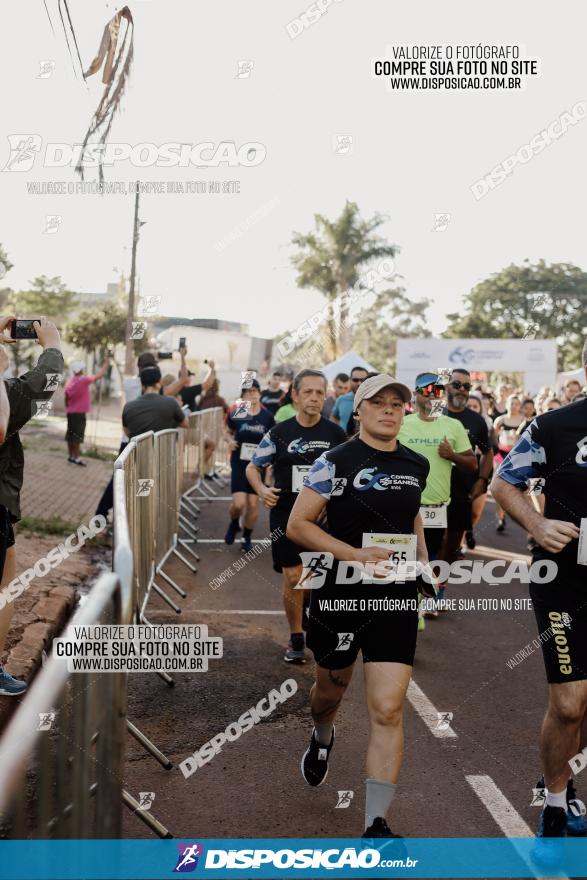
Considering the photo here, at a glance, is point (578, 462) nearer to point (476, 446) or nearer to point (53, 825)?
point (53, 825)

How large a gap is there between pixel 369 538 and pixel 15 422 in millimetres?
2020

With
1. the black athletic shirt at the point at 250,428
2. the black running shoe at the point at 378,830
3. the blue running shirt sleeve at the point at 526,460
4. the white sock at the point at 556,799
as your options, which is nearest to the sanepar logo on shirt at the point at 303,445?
the blue running shirt sleeve at the point at 526,460

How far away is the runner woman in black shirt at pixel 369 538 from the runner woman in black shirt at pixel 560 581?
524 millimetres

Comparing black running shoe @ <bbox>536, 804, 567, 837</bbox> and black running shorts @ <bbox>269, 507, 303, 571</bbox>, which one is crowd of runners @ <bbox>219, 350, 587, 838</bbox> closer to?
black running shoe @ <bbox>536, 804, 567, 837</bbox>

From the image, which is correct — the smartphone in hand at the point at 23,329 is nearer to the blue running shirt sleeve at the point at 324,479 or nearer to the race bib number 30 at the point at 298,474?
the blue running shirt sleeve at the point at 324,479

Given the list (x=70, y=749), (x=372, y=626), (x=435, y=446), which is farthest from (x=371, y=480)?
(x=435, y=446)

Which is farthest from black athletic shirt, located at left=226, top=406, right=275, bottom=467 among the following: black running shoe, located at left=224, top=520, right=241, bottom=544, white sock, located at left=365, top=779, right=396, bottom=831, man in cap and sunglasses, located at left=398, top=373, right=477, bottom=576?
white sock, located at left=365, top=779, right=396, bottom=831

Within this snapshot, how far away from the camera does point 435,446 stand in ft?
26.5

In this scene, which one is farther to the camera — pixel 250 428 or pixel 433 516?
pixel 250 428

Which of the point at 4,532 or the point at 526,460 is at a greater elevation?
the point at 526,460

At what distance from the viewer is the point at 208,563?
432 inches

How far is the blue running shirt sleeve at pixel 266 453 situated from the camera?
714 centimetres

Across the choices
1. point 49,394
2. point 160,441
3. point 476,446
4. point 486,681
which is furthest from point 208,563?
point 49,394

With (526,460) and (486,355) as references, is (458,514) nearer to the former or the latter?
(526,460)
